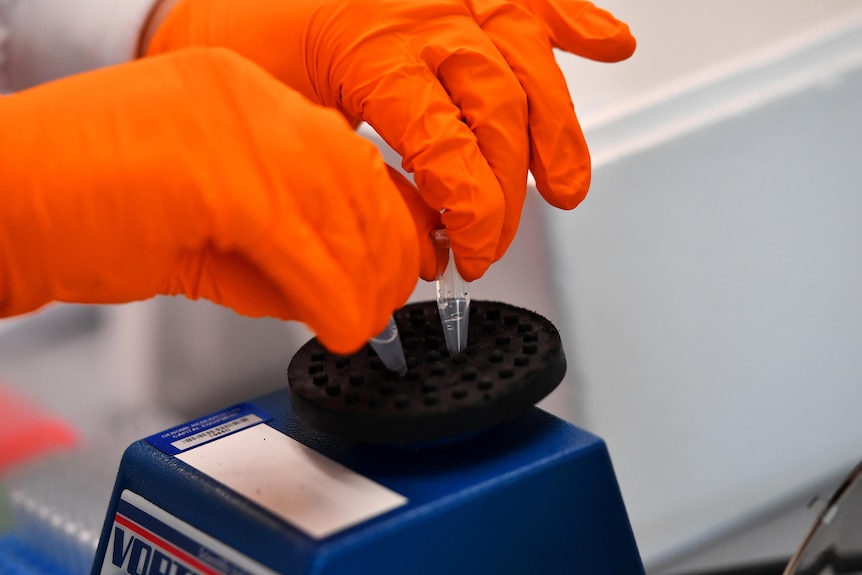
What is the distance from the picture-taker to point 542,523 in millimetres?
649

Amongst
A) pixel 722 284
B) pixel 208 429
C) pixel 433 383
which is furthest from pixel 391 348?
pixel 722 284

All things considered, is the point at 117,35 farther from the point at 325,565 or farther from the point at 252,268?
the point at 325,565

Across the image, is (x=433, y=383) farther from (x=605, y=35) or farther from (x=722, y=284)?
(x=722, y=284)

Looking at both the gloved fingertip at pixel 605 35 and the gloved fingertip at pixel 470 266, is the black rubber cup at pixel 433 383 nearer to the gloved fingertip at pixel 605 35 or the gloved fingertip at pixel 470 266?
the gloved fingertip at pixel 470 266

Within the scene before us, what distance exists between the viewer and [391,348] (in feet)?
2.22

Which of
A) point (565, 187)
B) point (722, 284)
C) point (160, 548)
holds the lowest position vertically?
point (160, 548)

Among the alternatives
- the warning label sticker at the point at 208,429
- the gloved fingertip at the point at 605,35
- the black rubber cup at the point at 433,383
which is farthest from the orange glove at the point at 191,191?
the gloved fingertip at the point at 605,35

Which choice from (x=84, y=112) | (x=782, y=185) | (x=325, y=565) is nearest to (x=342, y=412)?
(x=325, y=565)

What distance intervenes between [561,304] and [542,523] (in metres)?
0.33

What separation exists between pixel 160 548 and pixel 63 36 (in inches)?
23.0

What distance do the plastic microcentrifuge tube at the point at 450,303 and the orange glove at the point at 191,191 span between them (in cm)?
13

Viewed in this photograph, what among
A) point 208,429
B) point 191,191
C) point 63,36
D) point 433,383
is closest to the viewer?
point 191,191

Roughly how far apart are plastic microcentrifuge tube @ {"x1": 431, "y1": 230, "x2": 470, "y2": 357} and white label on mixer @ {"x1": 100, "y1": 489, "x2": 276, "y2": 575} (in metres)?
0.21

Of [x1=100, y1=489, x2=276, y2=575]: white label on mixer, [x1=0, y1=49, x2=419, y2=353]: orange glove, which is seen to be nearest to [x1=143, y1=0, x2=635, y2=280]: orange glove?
[x1=0, y1=49, x2=419, y2=353]: orange glove
